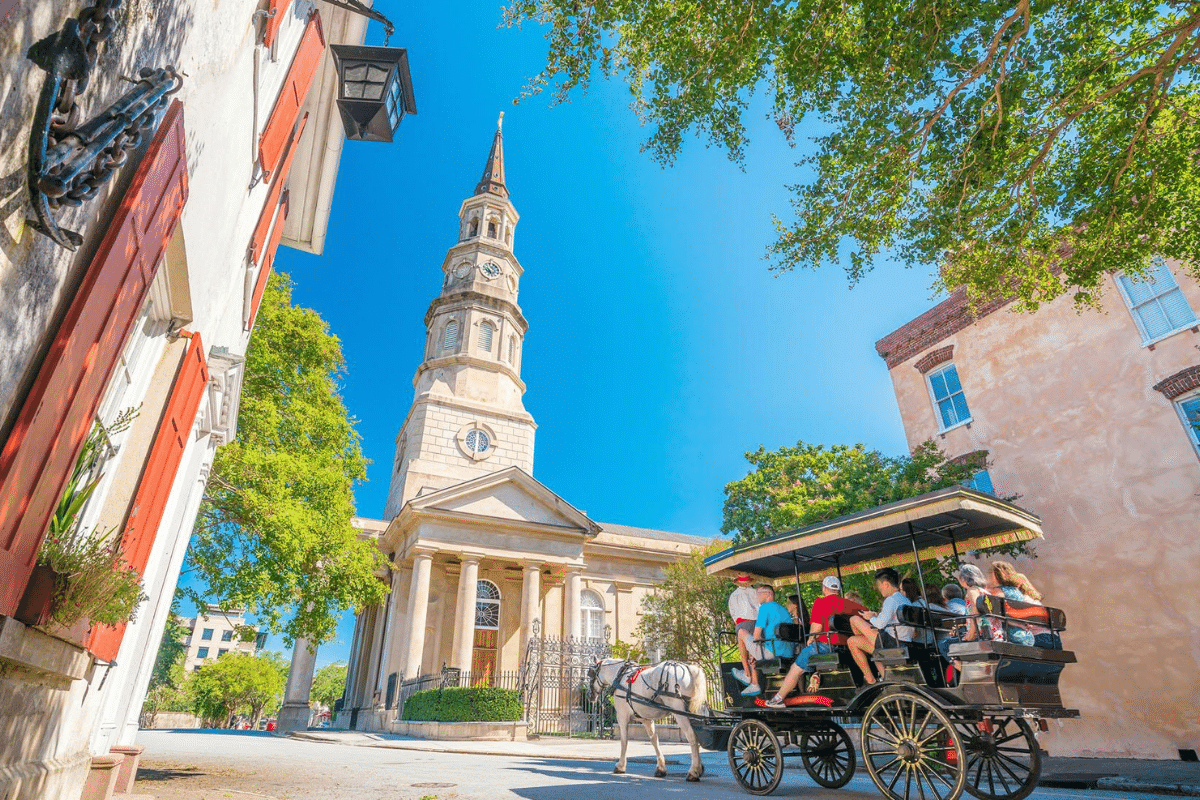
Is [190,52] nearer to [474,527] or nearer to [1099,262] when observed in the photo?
[1099,262]

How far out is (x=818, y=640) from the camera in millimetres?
7211

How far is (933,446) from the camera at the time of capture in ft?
53.0

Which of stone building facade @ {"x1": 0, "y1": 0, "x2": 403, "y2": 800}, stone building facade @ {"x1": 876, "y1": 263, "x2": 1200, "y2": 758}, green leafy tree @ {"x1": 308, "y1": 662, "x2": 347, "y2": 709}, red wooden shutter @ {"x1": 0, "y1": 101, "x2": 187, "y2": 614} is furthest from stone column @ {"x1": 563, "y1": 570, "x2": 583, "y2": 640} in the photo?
green leafy tree @ {"x1": 308, "y1": 662, "x2": 347, "y2": 709}

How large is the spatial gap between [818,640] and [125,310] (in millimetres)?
7025

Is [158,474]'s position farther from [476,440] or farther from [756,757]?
[476,440]

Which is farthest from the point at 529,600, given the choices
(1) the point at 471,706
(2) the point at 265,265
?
(2) the point at 265,265

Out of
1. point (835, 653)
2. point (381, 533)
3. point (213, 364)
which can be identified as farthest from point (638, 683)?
point (381, 533)

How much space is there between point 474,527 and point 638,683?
17551 millimetres

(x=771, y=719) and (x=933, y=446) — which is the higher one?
(x=933, y=446)

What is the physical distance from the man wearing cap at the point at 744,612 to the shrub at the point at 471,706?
13.2 metres

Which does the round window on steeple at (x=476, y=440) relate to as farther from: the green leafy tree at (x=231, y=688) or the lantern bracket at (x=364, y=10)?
the green leafy tree at (x=231, y=688)

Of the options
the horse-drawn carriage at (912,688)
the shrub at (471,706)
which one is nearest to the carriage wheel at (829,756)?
the horse-drawn carriage at (912,688)

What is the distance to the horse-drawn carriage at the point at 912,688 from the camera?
18.0ft

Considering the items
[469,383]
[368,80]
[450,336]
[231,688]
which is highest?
[450,336]
